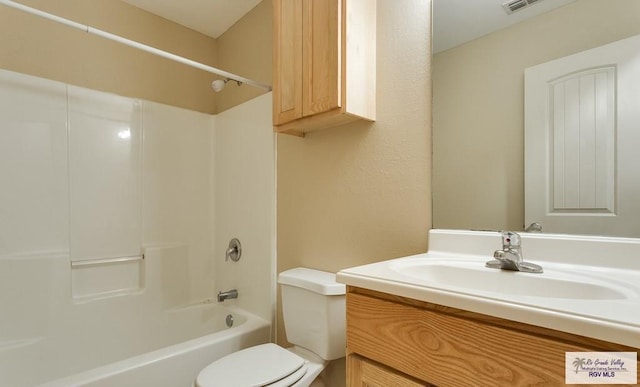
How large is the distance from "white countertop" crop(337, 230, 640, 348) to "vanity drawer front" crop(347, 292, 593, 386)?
0.12 ft

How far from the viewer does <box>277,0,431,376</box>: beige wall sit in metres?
1.19

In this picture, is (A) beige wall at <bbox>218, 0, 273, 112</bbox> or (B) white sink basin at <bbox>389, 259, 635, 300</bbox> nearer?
(B) white sink basin at <bbox>389, 259, 635, 300</bbox>

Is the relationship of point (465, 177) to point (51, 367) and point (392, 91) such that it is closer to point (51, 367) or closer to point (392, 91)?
point (392, 91)

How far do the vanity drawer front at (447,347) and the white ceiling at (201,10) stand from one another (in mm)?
1995

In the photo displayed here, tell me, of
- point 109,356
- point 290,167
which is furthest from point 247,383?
point 109,356

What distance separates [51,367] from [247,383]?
123 centimetres

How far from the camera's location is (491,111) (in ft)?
3.54

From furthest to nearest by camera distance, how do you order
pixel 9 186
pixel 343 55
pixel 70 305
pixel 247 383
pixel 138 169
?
pixel 138 169
pixel 70 305
pixel 9 186
pixel 343 55
pixel 247 383

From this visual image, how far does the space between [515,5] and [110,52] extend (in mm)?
2119

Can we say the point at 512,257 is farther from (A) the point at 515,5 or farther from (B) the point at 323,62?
(B) the point at 323,62

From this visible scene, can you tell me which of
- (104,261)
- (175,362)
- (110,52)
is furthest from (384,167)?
(110,52)

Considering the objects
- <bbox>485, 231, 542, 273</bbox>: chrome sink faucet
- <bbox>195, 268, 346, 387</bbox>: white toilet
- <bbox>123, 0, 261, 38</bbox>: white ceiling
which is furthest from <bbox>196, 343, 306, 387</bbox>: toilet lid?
<bbox>123, 0, 261, 38</bbox>: white ceiling

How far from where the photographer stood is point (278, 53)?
1403 mm

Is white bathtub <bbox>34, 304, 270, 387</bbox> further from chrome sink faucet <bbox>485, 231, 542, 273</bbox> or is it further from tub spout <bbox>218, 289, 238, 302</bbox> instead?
chrome sink faucet <bbox>485, 231, 542, 273</bbox>
